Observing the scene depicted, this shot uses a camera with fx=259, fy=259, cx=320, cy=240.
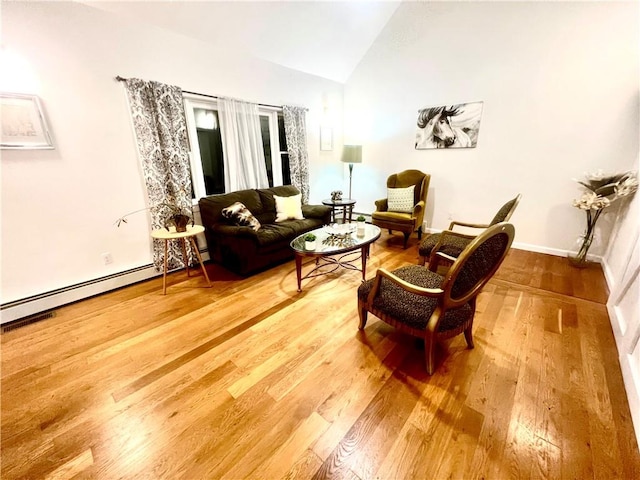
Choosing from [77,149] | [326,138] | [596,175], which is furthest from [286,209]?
[596,175]

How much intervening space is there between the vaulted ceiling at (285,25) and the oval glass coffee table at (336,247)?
8.24 feet

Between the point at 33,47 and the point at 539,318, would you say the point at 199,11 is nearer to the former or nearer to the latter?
the point at 33,47

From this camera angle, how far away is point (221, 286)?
2768mm

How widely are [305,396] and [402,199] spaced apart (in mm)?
3275

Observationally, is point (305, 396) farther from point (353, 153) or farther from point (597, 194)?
point (353, 153)

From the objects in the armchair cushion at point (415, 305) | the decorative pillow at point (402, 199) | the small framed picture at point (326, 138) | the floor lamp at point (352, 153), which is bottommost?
the armchair cushion at point (415, 305)

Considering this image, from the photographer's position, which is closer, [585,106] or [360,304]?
[360,304]

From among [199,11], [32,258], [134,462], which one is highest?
[199,11]

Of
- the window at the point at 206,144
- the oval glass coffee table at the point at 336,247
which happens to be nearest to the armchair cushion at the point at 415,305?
the oval glass coffee table at the point at 336,247

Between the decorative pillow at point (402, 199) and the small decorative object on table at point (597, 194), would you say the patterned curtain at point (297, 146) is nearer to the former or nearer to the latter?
the decorative pillow at point (402, 199)

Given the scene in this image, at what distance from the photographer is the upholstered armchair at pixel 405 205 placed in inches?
150

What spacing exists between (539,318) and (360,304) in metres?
1.56

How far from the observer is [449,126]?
152 inches

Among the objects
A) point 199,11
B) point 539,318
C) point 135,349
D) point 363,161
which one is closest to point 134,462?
point 135,349
